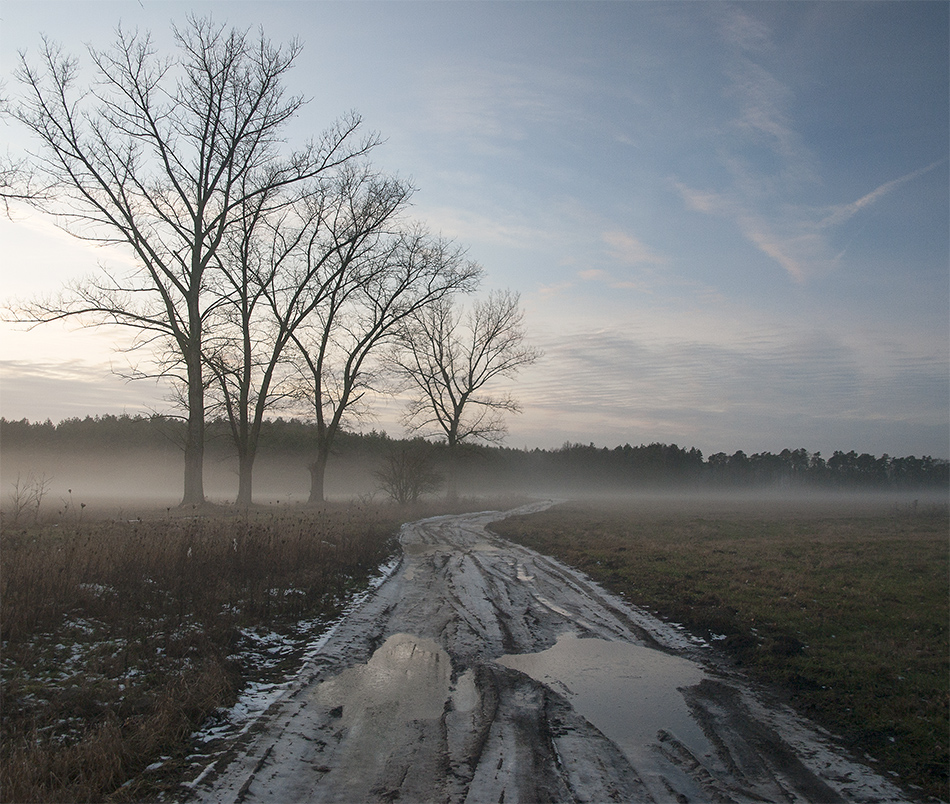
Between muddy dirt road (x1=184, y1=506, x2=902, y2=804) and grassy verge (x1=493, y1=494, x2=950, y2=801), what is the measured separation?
1.88 ft

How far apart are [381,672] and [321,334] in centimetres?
2562

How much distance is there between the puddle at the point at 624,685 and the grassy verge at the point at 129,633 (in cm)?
327

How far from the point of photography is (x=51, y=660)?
5.78m

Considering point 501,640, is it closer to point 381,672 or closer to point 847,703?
point 381,672

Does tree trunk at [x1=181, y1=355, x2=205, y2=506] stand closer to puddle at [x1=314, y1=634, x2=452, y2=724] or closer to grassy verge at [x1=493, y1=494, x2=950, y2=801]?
grassy verge at [x1=493, y1=494, x2=950, y2=801]

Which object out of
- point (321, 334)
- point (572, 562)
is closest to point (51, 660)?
point (572, 562)

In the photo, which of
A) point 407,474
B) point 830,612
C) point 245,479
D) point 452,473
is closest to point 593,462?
point 452,473

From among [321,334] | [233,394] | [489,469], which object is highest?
[321,334]

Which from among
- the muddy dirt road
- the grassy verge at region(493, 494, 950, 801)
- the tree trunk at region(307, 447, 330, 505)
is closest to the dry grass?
the muddy dirt road

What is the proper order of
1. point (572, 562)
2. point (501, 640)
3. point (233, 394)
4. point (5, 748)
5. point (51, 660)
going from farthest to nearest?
point (233, 394) < point (572, 562) < point (501, 640) < point (51, 660) < point (5, 748)

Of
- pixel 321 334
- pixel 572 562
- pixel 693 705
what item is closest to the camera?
pixel 693 705

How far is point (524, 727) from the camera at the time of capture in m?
4.73

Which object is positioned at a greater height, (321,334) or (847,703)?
(321,334)

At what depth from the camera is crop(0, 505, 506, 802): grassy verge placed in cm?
397
